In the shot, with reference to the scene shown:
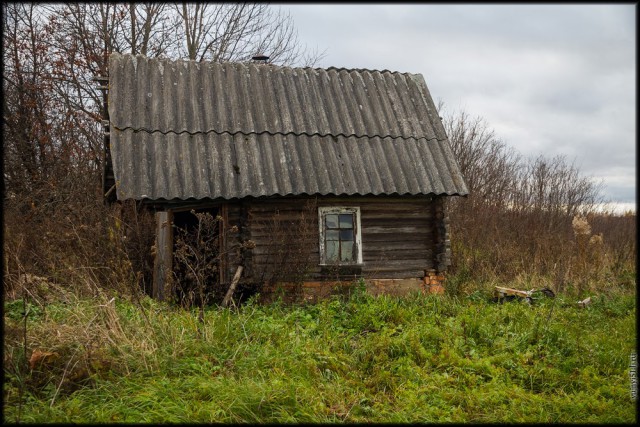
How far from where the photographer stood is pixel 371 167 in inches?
387

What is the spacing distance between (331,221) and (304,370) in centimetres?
478

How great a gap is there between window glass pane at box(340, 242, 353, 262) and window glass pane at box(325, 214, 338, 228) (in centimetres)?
40

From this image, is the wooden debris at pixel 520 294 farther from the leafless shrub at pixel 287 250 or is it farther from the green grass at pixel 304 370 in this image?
the leafless shrub at pixel 287 250

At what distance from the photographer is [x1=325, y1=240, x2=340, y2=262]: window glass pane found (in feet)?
32.0

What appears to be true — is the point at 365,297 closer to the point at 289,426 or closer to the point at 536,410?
the point at 536,410

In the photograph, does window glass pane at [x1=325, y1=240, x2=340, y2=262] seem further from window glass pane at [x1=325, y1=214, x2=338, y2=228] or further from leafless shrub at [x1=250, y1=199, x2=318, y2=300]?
leafless shrub at [x1=250, y1=199, x2=318, y2=300]

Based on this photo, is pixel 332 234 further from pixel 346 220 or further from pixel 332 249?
pixel 346 220

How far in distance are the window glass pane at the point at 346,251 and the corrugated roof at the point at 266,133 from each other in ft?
3.82

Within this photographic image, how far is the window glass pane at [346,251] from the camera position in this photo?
387 inches

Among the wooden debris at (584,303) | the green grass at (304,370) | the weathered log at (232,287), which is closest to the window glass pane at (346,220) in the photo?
the weathered log at (232,287)

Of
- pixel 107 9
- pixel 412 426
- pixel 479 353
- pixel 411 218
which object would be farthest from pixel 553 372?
pixel 107 9

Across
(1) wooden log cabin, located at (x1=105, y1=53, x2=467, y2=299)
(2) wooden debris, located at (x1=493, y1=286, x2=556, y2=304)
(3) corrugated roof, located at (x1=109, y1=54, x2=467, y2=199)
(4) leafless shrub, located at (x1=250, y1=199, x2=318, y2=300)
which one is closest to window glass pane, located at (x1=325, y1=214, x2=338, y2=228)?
(1) wooden log cabin, located at (x1=105, y1=53, x2=467, y2=299)

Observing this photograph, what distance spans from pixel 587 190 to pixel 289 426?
807 inches

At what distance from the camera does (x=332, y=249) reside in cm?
979
